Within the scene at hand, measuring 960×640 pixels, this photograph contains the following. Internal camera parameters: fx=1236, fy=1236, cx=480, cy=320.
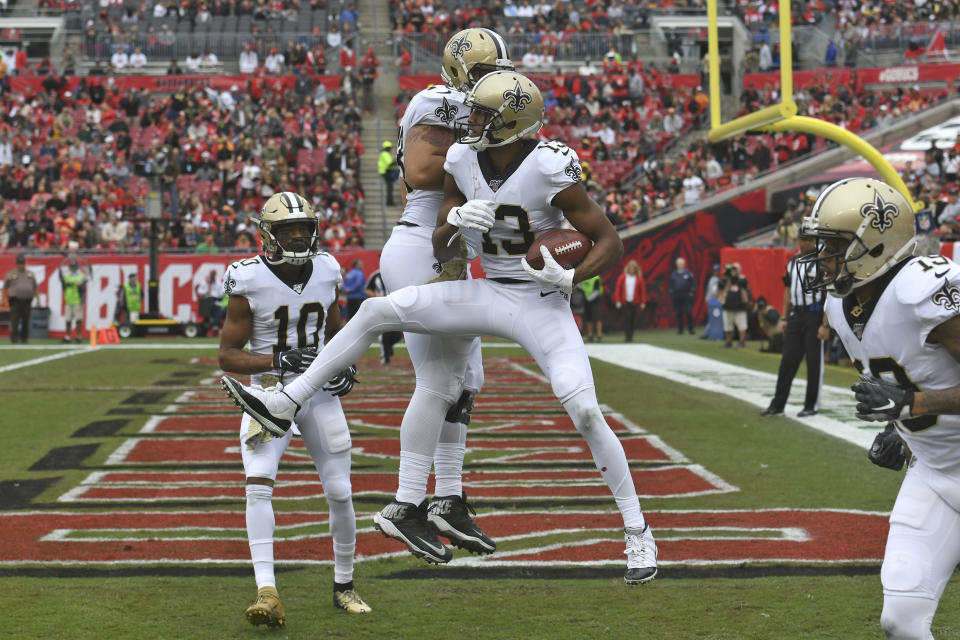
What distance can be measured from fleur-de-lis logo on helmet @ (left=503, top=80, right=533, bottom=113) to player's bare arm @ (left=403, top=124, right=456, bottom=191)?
0.66 metres

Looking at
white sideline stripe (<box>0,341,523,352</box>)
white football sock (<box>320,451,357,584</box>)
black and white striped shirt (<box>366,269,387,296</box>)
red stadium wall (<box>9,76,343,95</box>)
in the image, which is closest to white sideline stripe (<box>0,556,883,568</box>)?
white football sock (<box>320,451,357,584</box>)

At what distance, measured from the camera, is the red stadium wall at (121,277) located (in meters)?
27.2

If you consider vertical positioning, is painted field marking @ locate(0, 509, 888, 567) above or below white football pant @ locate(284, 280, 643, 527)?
below

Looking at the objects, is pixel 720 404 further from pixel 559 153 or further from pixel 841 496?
pixel 559 153

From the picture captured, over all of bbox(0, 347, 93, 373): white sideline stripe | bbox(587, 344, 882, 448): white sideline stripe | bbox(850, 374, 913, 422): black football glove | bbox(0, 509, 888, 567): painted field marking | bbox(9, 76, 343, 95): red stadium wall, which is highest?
bbox(9, 76, 343, 95): red stadium wall

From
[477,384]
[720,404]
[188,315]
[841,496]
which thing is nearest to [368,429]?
[720,404]

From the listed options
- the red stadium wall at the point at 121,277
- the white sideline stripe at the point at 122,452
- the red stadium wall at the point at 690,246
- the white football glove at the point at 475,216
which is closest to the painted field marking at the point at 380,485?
the white sideline stripe at the point at 122,452

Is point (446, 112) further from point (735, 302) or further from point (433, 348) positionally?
point (735, 302)

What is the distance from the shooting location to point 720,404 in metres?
14.2

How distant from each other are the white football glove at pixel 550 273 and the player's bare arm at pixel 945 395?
1598 millimetres

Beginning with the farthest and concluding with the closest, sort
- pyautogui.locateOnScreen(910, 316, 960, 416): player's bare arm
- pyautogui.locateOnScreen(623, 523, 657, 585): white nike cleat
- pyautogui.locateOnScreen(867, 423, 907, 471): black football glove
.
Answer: pyautogui.locateOnScreen(623, 523, 657, 585): white nike cleat → pyautogui.locateOnScreen(867, 423, 907, 471): black football glove → pyautogui.locateOnScreen(910, 316, 960, 416): player's bare arm

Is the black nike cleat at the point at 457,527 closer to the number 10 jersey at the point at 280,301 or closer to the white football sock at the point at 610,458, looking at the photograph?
the white football sock at the point at 610,458

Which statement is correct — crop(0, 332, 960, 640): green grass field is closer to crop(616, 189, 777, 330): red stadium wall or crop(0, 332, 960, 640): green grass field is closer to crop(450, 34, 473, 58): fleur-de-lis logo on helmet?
crop(450, 34, 473, 58): fleur-de-lis logo on helmet

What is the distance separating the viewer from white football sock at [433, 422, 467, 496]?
20.5 ft
